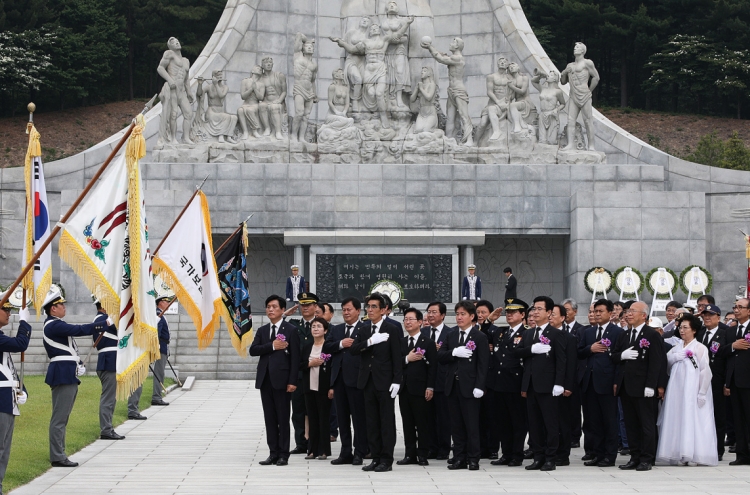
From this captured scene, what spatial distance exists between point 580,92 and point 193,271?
43.9 ft

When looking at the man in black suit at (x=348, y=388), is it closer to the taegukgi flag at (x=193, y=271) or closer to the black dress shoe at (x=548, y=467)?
the black dress shoe at (x=548, y=467)


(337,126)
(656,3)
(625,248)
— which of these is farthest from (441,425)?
(656,3)

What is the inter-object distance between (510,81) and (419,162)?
255 cm

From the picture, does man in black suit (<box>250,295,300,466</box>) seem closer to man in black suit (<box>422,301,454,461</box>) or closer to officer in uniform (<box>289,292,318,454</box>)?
officer in uniform (<box>289,292,318,454</box>)

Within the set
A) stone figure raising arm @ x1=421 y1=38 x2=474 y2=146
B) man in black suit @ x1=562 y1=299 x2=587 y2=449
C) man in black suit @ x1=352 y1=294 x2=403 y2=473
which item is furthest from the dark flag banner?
stone figure raising arm @ x1=421 y1=38 x2=474 y2=146

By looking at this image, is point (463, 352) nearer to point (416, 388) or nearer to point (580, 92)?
point (416, 388)

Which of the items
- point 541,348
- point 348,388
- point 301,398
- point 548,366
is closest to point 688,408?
point 548,366

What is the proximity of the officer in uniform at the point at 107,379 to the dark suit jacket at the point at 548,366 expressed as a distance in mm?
4273

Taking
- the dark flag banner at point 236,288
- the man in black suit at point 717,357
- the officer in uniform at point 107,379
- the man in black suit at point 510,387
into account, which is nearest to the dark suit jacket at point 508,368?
the man in black suit at point 510,387

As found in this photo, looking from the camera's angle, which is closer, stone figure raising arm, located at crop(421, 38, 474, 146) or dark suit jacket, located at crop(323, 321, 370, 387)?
dark suit jacket, located at crop(323, 321, 370, 387)

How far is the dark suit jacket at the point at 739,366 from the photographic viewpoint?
436 inches

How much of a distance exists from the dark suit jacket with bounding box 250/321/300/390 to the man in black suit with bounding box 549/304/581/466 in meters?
2.36

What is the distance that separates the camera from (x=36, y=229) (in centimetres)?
1164

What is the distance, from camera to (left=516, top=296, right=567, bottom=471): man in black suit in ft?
34.7
